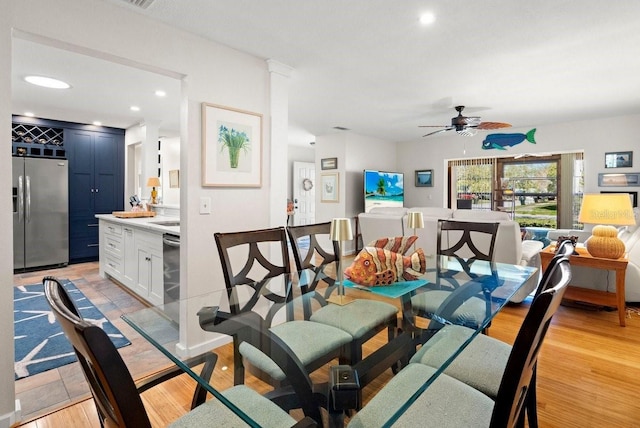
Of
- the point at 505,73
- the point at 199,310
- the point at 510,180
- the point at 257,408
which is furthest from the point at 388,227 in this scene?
the point at 510,180

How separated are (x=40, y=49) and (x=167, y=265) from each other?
82.5 inches

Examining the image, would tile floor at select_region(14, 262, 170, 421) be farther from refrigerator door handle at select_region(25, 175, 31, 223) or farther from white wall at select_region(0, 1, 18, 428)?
refrigerator door handle at select_region(25, 175, 31, 223)

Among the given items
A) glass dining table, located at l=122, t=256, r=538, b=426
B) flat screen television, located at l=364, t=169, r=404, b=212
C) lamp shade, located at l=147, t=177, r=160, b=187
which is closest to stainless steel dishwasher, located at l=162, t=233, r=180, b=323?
glass dining table, located at l=122, t=256, r=538, b=426

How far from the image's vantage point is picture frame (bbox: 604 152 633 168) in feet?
17.6

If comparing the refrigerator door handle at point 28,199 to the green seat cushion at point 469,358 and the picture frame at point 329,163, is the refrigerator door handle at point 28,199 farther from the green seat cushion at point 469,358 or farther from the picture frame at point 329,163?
the green seat cushion at point 469,358

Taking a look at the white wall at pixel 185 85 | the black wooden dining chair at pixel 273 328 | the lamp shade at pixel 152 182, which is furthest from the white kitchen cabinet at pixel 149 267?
the lamp shade at pixel 152 182

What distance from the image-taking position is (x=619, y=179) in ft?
17.8

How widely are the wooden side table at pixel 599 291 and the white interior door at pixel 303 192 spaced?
18.4 feet

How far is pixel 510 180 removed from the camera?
8.83 metres

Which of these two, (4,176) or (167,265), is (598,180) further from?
(4,176)

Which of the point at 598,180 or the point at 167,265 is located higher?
the point at 598,180

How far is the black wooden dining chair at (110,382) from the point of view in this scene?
2.02 ft

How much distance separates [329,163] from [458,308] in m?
5.37

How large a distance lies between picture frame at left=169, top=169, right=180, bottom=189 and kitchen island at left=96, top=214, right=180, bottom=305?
62.9 inches
